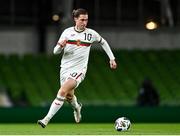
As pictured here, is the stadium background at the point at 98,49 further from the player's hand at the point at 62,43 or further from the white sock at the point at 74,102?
the player's hand at the point at 62,43

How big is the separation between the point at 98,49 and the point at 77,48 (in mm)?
19891

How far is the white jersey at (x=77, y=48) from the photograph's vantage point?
61.1 feet

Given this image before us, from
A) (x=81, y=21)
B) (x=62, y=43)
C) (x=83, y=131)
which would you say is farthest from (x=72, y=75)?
(x=83, y=131)

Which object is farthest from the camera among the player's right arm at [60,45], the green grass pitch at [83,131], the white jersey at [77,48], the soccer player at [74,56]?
the white jersey at [77,48]

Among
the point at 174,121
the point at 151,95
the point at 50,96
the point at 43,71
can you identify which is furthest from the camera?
the point at 43,71

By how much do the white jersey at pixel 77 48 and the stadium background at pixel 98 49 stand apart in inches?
516

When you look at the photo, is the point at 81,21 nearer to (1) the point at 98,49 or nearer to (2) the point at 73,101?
(2) the point at 73,101

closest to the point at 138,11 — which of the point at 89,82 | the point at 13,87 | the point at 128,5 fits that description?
the point at 128,5

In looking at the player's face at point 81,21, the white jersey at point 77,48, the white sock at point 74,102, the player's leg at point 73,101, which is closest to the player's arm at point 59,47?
the white jersey at point 77,48

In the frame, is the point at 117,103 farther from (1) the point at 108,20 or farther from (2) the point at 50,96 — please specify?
(1) the point at 108,20

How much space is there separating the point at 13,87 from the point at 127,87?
4.87m

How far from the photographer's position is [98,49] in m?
38.6

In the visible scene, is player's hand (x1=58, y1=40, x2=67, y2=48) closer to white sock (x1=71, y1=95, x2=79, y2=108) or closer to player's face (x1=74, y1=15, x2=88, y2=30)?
player's face (x1=74, y1=15, x2=88, y2=30)

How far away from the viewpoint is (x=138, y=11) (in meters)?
39.4
